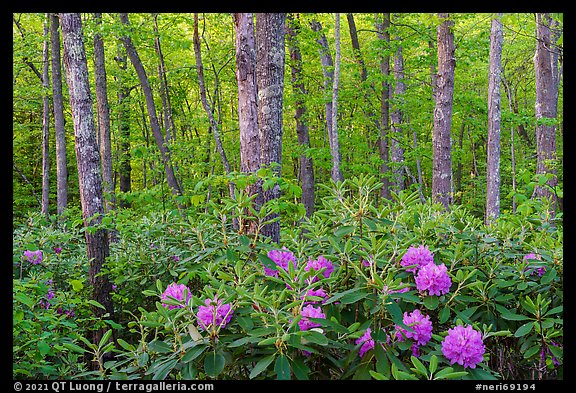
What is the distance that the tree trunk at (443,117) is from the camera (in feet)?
27.7

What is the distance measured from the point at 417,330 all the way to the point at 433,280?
0.80 ft

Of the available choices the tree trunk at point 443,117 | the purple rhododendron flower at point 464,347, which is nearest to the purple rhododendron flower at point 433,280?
the purple rhododendron flower at point 464,347

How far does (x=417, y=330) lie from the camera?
80.4 inches

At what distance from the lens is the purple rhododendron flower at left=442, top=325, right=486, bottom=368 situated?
6.24 feet

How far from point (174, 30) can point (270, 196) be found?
960cm

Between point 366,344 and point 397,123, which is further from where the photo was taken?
point 397,123

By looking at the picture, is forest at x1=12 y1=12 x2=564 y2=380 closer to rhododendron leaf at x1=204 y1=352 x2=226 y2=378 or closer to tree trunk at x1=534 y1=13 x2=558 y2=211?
rhododendron leaf at x1=204 y1=352 x2=226 y2=378

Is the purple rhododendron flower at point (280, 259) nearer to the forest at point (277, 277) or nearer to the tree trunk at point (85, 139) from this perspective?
the forest at point (277, 277)

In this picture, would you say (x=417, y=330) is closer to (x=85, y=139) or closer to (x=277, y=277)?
(x=277, y=277)

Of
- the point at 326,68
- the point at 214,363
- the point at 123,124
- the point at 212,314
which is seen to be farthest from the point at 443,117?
the point at 123,124

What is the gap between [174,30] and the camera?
1289 cm
